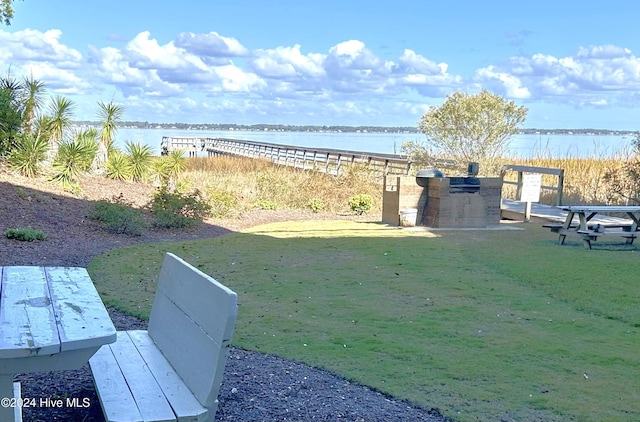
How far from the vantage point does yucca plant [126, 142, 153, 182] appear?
60.7ft

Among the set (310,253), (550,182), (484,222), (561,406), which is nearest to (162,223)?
(310,253)

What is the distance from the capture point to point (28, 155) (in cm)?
1558

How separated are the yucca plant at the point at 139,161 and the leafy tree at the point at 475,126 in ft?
27.6

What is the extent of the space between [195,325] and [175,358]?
0.35 meters

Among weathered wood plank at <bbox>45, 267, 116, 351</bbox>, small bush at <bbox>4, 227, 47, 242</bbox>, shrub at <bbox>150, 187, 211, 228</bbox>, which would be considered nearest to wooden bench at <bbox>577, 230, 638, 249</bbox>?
shrub at <bbox>150, 187, 211, 228</bbox>

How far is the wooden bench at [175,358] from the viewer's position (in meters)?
3.05

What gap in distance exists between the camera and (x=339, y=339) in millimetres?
5836

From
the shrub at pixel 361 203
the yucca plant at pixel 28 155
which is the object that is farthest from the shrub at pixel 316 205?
the yucca plant at pixel 28 155

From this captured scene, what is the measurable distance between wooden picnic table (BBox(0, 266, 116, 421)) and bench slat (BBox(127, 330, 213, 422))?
47cm

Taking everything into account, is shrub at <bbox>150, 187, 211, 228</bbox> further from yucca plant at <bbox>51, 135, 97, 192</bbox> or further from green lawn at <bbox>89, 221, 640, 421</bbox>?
yucca plant at <bbox>51, 135, 97, 192</bbox>

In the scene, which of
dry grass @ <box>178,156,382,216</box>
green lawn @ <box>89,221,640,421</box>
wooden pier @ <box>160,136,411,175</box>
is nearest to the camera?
green lawn @ <box>89,221,640,421</box>

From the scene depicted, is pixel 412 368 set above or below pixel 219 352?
below

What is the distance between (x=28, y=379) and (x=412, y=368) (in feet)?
8.81

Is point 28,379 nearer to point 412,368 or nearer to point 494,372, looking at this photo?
point 412,368
